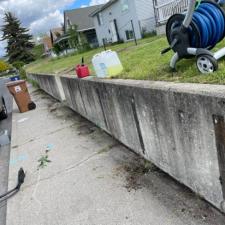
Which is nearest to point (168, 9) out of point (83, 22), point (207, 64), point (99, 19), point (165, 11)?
point (165, 11)

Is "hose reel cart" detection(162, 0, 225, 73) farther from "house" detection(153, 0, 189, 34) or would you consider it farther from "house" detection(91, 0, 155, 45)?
"house" detection(91, 0, 155, 45)

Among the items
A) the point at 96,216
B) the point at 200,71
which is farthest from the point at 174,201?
the point at 200,71

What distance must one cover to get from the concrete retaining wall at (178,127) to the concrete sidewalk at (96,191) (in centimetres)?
22

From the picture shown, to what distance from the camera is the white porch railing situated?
15714 millimetres

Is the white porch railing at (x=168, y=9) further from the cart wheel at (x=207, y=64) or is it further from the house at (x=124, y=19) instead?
the cart wheel at (x=207, y=64)

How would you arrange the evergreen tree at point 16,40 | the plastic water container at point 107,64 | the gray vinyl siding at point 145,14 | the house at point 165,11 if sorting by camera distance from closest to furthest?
the plastic water container at point 107,64, the house at point 165,11, the gray vinyl siding at point 145,14, the evergreen tree at point 16,40

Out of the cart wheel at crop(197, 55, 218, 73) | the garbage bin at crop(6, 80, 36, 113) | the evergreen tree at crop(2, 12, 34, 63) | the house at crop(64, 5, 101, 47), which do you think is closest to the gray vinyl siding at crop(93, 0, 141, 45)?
the house at crop(64, 5, 101, 47)

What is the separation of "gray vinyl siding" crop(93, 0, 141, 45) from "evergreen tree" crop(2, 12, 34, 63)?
3480cm

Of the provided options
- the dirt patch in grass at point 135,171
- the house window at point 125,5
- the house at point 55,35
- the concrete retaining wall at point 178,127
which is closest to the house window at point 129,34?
the house window at point 125,5

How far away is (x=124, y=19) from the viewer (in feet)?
92.8

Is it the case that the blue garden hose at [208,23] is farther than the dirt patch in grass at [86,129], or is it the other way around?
the dirt patch in grass at [86,129]

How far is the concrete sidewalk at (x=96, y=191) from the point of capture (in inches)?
141

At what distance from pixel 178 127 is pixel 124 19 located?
2629cm

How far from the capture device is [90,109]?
24.4ft
